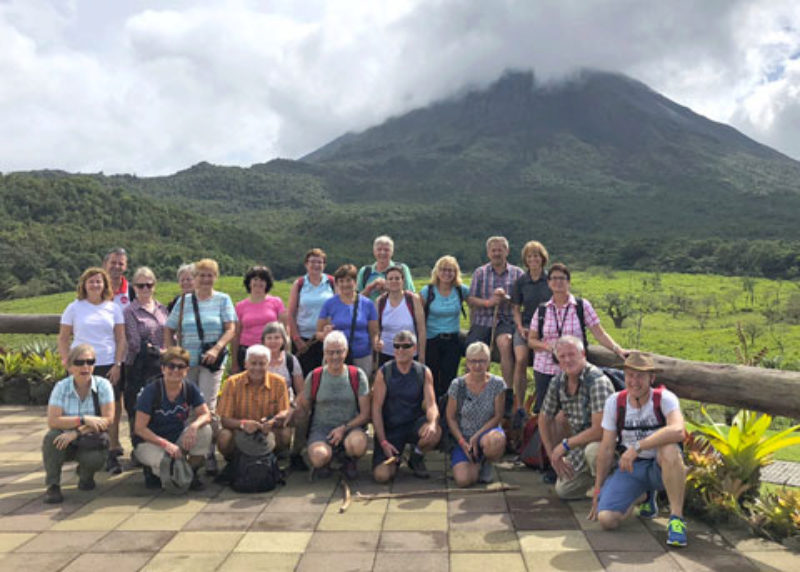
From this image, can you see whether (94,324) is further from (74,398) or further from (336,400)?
(336,400)

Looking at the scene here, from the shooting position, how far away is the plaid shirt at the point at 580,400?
189 inches

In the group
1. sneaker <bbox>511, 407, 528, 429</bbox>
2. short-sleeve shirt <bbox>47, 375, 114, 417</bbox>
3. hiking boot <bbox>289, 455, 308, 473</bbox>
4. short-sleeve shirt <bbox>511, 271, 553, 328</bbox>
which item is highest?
short-sleeve shirt <bbox>511, 271, 553, 328</bbox>

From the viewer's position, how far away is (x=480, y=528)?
4.27 metres

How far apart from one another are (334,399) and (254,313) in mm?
1076

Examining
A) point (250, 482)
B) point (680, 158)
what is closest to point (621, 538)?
point (250, 482)

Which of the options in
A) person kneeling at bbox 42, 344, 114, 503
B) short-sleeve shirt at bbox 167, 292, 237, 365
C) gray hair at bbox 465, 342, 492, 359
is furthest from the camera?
short-sleeve shirt at bbox 167, 292, 237, 365

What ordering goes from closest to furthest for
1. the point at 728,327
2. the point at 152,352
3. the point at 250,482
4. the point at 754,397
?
the point at 754,397
the point at 250,482
the point at 152,352
the point at 728,327

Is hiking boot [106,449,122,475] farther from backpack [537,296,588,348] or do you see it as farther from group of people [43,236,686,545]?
backpack [537,296,588,348]

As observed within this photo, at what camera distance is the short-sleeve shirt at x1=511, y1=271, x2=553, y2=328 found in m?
5.81

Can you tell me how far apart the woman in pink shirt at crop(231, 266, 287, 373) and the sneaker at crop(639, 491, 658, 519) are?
3246 mm

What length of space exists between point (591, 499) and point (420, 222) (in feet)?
292

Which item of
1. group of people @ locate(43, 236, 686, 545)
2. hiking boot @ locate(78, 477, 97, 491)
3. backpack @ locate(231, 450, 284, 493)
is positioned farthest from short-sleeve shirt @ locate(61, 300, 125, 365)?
backpack @ locate(231, 450, 284, 493)

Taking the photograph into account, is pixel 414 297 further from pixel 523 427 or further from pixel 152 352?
pixel 152 352

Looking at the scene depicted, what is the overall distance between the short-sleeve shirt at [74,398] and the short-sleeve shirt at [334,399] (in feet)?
4.90
